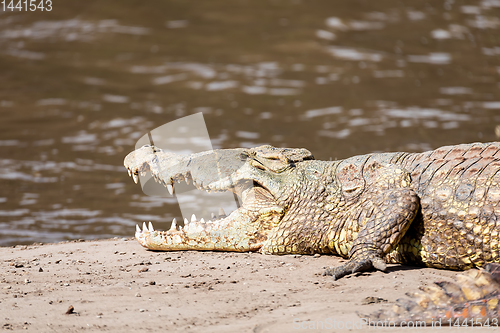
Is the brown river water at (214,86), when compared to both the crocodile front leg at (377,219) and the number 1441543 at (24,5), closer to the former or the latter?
the number 1441543 at (24,5)

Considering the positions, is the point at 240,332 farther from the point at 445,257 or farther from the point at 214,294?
the point at 445,257

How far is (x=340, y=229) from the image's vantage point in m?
4.28

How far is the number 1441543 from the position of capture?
19578mm

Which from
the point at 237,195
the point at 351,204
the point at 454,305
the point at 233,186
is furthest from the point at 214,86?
the point at 454,305

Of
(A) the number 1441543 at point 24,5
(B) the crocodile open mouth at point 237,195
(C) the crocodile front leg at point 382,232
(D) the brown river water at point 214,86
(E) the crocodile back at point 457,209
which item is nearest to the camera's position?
(E) the crocodile back at point 457,209

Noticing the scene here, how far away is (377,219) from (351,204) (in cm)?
39

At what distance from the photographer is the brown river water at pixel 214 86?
8.63 m

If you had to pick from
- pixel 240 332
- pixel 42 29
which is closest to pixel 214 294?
pixel 240 332

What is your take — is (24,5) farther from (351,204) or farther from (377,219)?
(377,219)

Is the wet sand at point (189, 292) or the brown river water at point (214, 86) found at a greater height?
the wet sand at point (189, 292)

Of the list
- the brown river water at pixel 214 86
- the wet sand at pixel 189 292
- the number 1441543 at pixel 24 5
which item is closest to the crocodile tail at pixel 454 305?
the wet sand at pixel 189 292

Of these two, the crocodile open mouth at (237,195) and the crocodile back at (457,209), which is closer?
the crocodile back at (457,209)

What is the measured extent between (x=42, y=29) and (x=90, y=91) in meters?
6.01

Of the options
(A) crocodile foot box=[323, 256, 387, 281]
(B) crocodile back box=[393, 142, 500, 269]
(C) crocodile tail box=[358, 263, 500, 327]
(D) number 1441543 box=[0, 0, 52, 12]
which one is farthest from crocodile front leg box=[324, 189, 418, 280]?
(D) number 1441543 box=[0, 0, 52, 12]
